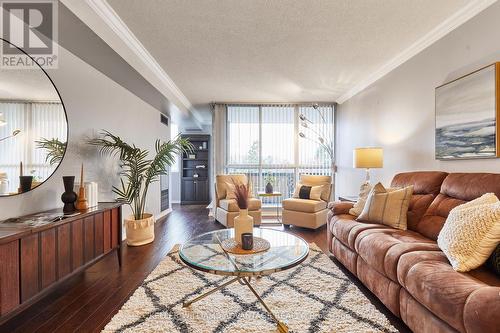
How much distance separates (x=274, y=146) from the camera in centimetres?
574

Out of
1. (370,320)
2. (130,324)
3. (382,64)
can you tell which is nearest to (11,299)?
(130,324)

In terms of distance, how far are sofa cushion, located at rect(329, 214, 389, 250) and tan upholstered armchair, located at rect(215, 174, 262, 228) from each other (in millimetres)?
1662

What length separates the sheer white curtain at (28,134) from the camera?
1910 mm

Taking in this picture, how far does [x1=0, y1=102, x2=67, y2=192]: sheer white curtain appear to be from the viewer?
1.91 metres

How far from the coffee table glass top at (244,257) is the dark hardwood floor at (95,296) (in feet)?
2.53

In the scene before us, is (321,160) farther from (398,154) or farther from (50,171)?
(50,171)

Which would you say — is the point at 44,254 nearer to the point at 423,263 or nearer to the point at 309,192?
the point at 423,263

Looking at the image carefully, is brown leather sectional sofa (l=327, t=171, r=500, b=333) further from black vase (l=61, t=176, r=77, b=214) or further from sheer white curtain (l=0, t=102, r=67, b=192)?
sheer white curtain (l=0, t=102, r=67, b=192)

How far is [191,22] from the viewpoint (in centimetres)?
256

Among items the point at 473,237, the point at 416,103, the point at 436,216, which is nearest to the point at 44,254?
the point at 473,237

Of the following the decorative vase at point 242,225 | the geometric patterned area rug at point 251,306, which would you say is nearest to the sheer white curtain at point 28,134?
the geometric patterned area rug at point 251,306

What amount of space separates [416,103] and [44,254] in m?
4.02

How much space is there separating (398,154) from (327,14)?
2136mm

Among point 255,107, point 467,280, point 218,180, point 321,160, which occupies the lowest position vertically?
point 467,280
